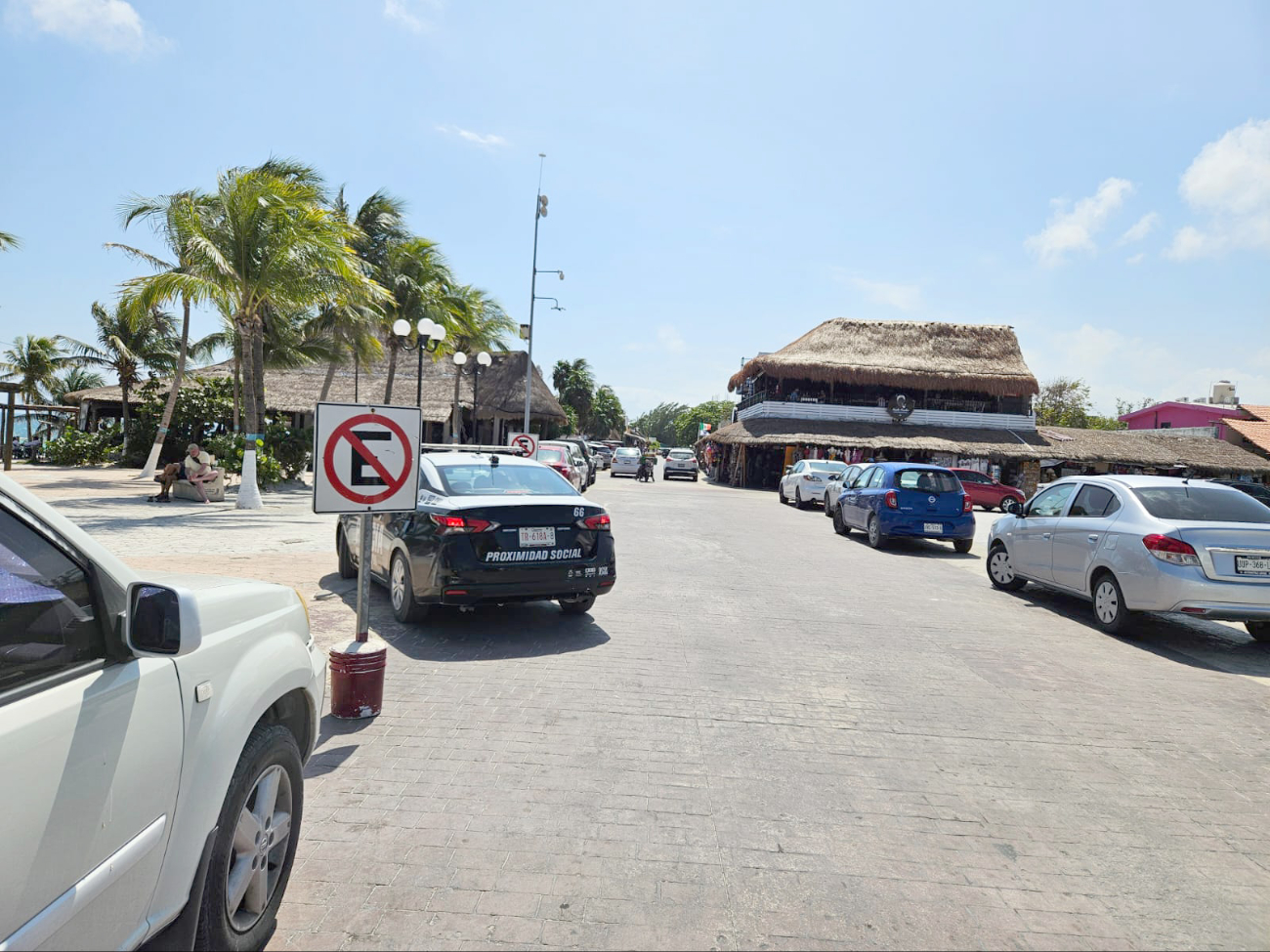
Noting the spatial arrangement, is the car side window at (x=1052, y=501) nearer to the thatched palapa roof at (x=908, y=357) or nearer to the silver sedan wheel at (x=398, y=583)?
the silver sedan wheel at (x=398, y=583)

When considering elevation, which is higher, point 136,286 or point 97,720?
point 136,286

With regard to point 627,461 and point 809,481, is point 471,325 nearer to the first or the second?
point 627,461

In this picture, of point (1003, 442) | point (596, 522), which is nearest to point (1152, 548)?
point (596, 522)

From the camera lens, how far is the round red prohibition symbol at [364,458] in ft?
15.8

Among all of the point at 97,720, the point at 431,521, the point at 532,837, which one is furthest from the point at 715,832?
the point at 431,521

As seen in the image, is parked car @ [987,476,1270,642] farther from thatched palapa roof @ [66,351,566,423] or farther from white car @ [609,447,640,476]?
thatched palapa roof @ [66,351,566,423]

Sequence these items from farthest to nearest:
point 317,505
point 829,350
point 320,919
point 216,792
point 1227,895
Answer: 1. point 829,350
2. point 317,505
3. point 1227,895
4. point 320,919
5. point 216,792

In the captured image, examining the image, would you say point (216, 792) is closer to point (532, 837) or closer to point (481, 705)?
point (532, 837)

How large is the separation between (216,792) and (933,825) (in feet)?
9.79

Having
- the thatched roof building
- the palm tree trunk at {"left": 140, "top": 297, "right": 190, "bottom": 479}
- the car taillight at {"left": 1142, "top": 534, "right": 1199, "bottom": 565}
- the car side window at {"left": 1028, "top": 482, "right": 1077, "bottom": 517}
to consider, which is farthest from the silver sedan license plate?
the thatched roof building

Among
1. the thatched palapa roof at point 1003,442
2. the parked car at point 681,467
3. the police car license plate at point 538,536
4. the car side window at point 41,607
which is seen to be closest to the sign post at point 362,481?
the police car license plate at point 538,536

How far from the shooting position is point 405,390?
41.0m

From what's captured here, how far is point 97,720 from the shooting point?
5.83ft

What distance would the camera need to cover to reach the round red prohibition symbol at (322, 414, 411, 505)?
4.83 m
